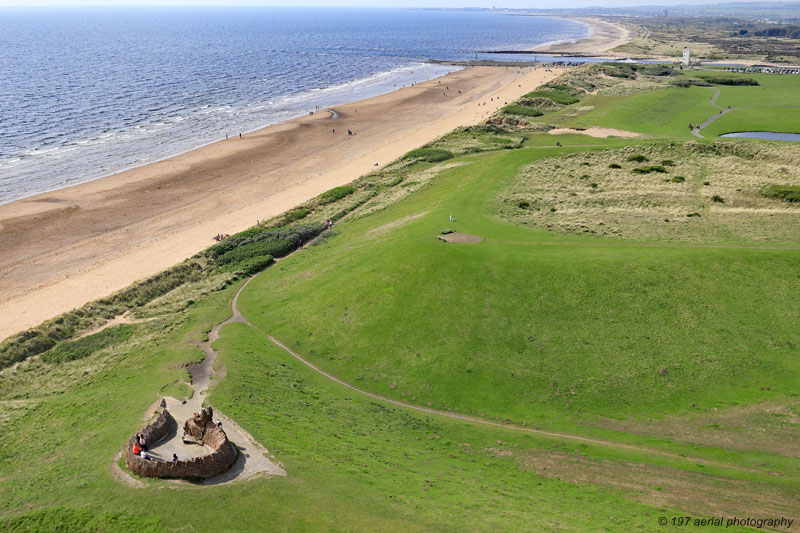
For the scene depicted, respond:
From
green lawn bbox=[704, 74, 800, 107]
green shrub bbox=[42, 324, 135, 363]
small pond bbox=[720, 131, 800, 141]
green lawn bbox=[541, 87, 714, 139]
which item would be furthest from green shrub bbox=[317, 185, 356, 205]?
green lawn bbox=[704, 74, 800, 107]

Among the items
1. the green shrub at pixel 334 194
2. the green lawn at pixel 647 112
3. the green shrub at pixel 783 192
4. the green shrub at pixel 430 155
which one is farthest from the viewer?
the green lawn at pixel 647 112

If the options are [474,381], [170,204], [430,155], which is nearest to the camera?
[474,381]

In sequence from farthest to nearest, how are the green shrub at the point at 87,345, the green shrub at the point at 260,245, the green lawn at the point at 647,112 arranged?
the green lawn at the point at 647,112 → the green shrub at the point at 260,245 → the green shrub at the point at 87,345

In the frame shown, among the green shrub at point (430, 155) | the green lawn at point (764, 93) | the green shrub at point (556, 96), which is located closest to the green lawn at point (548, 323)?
the green shrub at point (430, 155)

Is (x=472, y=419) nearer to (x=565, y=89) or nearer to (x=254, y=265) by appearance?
(x=254, y=265)

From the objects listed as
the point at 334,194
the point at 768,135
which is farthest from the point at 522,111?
the point at 334,194

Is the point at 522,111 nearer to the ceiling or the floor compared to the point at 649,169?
nearer to the ceiling

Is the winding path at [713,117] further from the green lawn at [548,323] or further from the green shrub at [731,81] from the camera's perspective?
the green lawn at [548,323]
